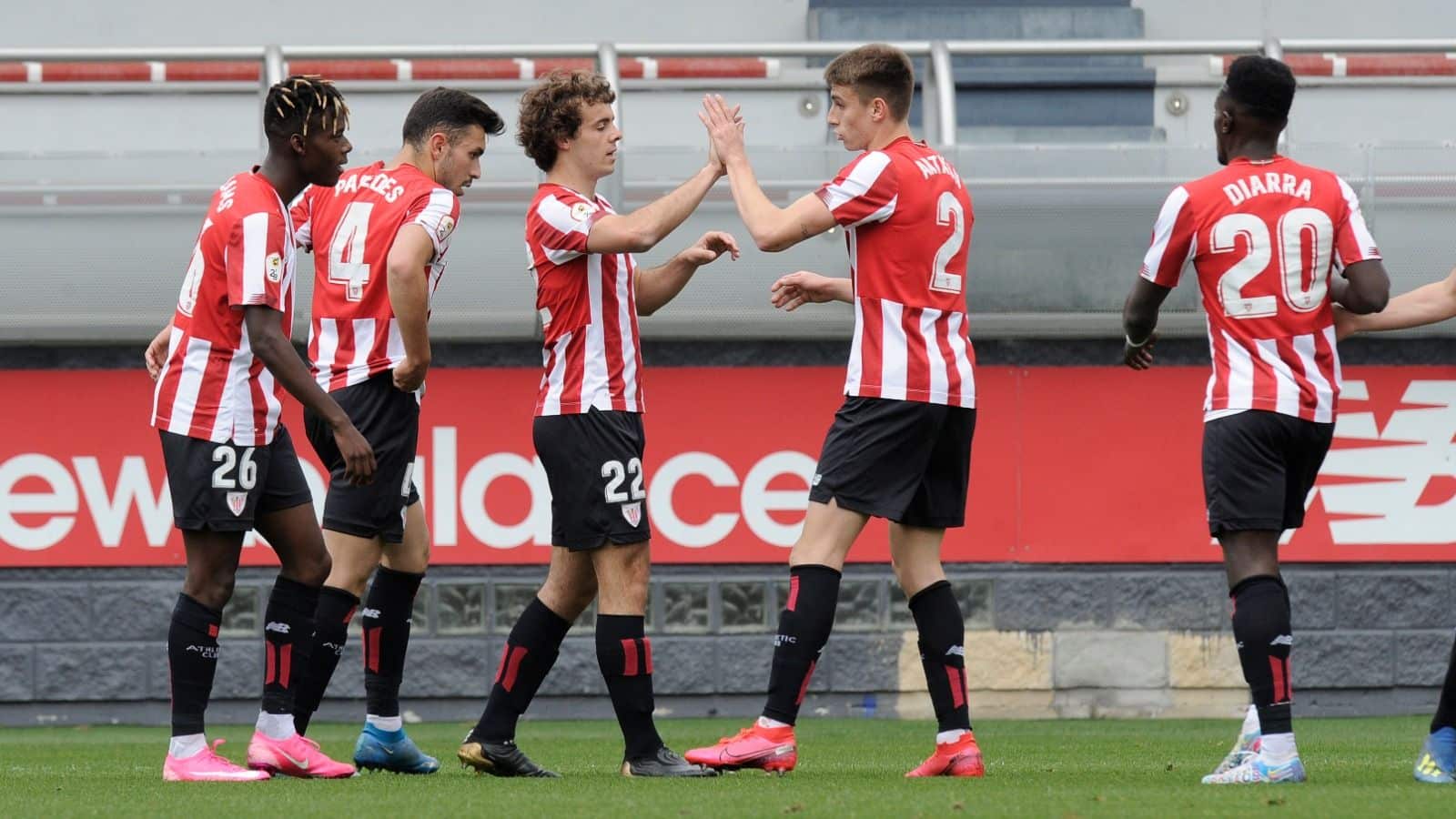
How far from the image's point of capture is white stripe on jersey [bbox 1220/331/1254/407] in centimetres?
521

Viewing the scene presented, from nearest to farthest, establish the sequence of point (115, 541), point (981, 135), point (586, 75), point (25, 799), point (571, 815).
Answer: point (571, 815), point (25, 799), point (586, 75), point (115, 541), point (981, 135)

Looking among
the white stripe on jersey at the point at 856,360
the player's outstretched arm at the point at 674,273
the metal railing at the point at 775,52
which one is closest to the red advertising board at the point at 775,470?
the metal railing at the point at 775,52

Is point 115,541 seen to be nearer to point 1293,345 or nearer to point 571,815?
point 571,815

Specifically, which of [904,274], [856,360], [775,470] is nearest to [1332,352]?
[904,274]

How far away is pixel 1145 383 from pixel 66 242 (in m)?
4.79

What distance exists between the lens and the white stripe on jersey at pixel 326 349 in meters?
5.99

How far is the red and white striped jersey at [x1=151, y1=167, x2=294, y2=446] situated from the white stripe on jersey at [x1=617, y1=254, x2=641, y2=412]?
3.01 ft

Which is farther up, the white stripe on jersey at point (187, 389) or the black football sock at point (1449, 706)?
the white stripe on jersey at point (187, 389)

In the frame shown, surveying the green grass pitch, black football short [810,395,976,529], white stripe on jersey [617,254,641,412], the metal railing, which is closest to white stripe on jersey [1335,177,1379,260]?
black football short [810,395,976,529]

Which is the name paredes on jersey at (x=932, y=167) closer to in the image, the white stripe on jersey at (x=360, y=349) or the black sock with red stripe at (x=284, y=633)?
the white stripe on jersey at (x=360, y=349)

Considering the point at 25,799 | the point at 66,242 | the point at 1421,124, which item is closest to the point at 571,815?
the point at 25,799

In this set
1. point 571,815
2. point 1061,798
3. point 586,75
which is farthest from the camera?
point 586,75

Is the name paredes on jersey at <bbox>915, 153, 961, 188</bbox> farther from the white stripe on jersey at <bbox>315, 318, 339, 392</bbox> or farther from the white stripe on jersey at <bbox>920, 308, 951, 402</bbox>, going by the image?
the white stripe on jersey at <bbox>315, 318, 339, 392</bbox>

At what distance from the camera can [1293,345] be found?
17.2ft
